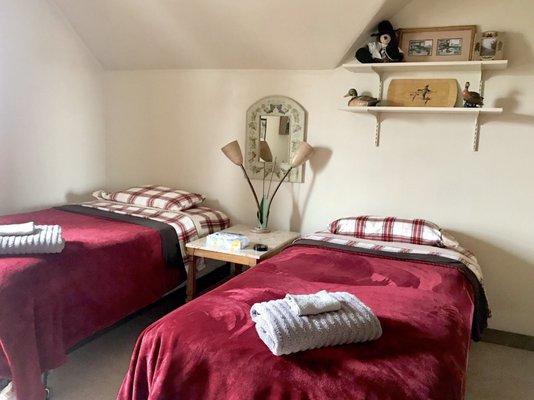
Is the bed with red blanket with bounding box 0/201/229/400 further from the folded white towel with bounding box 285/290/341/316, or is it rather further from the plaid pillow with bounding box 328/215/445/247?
the folded white towel with bounding box 285/290/341/316

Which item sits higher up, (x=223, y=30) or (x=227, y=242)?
(x=223, y=30)

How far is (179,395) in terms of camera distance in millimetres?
1339

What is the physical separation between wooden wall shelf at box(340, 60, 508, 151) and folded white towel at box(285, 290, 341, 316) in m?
1.60

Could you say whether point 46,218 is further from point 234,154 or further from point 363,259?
point 363,259

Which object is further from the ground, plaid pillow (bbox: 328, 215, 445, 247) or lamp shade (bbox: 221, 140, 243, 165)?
lamp shade (bbox: 221, 140, 243, 165)

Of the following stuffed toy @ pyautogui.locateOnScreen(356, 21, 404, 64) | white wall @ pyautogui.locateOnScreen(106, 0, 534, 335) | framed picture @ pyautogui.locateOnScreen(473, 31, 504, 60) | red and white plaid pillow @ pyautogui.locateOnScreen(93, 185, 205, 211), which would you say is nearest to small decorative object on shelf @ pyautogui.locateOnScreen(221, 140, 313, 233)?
white wall @ pyautogui.locateOnScreen(106, 0, 534, 335)

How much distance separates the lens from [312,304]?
1418 mm

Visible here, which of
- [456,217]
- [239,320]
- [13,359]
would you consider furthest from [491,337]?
[13,359]

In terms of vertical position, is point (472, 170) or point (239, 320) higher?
point (472, 170)

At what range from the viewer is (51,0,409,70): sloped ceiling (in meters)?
2.65

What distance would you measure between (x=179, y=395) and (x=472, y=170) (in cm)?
217

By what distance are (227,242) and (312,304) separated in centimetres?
129

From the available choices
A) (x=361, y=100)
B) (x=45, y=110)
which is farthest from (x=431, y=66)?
(x=45, y=110)

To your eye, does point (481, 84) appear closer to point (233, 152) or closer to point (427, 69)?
point (427, 69)
